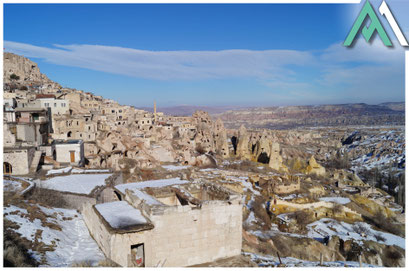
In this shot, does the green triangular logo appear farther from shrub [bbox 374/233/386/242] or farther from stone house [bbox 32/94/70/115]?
stone house [bbox 32/94/70/115]

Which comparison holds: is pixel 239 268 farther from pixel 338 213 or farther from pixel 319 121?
pixel 319 121

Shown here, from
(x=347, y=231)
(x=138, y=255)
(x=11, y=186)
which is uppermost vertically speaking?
(x=11, y=186)

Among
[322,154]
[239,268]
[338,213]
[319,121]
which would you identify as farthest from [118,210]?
[319,121]

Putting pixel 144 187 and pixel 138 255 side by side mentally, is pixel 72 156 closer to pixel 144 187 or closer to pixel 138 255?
pixel 144 187

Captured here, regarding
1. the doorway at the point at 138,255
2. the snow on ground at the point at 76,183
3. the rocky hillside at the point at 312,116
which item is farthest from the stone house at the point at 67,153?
the rocky hillside at the point at 312,116

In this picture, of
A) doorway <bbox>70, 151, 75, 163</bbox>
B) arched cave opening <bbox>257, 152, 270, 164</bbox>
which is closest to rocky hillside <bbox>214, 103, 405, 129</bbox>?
arched cave opening <bbox>257, 152, 270, 164</bbox>

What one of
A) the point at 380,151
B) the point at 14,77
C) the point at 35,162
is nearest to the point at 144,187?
the point at 35,162
